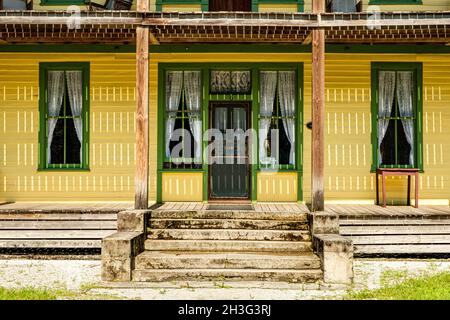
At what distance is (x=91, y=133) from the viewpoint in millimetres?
11062

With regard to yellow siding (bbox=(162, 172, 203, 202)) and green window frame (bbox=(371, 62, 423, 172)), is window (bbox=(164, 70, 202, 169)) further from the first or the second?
green window frame (bbox=(371, 62, 423, 172))

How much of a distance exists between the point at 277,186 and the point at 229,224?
285 centimetres

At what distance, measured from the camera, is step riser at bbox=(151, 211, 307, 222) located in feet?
27.9

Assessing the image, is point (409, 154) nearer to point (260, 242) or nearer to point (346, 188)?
point (346, 188)

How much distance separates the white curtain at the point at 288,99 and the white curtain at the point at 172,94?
2202 millimetres

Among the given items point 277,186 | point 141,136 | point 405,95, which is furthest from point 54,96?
point 405,95

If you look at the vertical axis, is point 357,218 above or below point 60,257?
above

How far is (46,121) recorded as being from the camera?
36.4ft

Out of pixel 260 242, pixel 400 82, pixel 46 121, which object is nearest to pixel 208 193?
pixel 260 242

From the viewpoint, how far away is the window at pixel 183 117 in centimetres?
1112

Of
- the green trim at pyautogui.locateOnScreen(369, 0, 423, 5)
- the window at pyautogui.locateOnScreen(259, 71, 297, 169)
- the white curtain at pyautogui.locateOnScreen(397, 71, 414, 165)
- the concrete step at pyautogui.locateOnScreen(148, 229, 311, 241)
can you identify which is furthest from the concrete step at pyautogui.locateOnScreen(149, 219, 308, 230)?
Answer: the green trim at pyautogui.locateOnScreen(369, 0, 423, 5)

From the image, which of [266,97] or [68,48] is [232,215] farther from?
[68,48]
